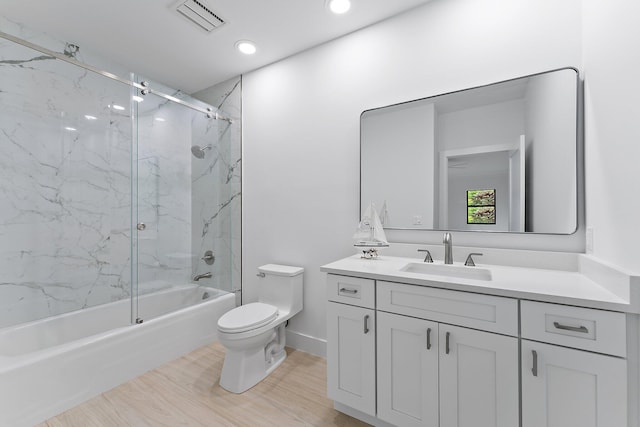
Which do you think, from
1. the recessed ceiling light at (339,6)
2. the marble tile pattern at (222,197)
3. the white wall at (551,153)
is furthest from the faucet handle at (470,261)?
the marble tile pattern at (222,197)

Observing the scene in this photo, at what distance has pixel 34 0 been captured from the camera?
5.78ft

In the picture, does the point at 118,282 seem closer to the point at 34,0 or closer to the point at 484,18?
the point at 34,0

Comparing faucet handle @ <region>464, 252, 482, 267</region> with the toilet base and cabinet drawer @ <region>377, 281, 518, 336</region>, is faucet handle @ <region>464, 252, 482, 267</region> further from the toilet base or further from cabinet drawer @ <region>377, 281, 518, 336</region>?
the toilet base

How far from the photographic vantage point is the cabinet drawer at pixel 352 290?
1405mm

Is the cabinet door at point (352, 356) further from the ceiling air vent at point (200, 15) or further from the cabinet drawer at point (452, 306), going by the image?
the ceiling air vent at point (200, 15)

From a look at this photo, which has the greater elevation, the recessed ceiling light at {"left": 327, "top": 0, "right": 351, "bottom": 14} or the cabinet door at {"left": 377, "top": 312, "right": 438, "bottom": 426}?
Answer: the recessed ceiling light at {"left": 327, "top": 0, "right": 351, "bottom": 14}

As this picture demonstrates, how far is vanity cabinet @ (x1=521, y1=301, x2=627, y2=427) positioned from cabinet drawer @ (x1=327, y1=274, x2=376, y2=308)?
0.65m

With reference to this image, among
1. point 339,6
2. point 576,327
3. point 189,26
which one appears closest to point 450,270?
point 576,327

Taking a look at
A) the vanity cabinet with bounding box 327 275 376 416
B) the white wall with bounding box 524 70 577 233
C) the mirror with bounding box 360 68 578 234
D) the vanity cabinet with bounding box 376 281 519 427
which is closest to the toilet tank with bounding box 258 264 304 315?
the vanity cabinet with bounding box 327 275 376 416

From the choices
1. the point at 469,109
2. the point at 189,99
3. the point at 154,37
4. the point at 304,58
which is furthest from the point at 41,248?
the point at 469,109

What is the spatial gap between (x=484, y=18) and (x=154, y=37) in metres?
2.40

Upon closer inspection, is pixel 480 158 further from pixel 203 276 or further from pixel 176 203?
pixel 176 203

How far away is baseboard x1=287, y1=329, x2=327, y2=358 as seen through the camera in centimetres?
218

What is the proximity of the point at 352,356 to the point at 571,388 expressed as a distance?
891 millimetres
